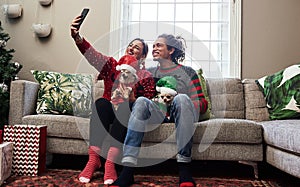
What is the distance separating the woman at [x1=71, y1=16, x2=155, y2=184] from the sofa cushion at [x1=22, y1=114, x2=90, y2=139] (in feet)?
0.57

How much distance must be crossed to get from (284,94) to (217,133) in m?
0.74

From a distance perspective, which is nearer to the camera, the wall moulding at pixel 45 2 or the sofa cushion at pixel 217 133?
the sofa cushion at pixel 217 133

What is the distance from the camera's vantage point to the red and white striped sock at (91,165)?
1.70m

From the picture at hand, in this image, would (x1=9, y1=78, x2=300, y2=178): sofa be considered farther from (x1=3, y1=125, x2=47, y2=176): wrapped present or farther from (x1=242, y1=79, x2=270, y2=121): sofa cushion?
(x1=242, y1=79, x2=270, y2=121): sofa cushion

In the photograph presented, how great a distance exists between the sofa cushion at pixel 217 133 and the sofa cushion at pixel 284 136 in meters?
0.07

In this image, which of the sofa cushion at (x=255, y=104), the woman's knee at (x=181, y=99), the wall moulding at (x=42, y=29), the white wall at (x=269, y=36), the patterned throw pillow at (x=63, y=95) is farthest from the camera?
the wall moulding at (x=42, y=29)

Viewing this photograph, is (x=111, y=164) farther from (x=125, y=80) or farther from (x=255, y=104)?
(x=255, y=104)

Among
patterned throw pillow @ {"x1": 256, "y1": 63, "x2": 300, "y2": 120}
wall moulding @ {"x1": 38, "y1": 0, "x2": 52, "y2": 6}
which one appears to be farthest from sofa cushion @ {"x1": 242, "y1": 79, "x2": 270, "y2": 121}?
wall moulding @ {"x1": 38, "y1": 0, "x2": 52, "y2": 6}

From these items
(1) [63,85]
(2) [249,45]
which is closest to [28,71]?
(1) [63,85]

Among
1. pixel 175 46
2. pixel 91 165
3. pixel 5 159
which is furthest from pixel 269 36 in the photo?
pixel 5 159

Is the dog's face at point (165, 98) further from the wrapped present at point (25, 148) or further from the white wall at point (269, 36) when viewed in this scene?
the white wall at point (269, 36)

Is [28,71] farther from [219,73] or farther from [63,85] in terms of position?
[219,73]

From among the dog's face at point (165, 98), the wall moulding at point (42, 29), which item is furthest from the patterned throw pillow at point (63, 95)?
the wall moulding at point (42, 29)

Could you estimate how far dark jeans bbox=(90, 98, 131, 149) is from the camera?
1757 millimetres
